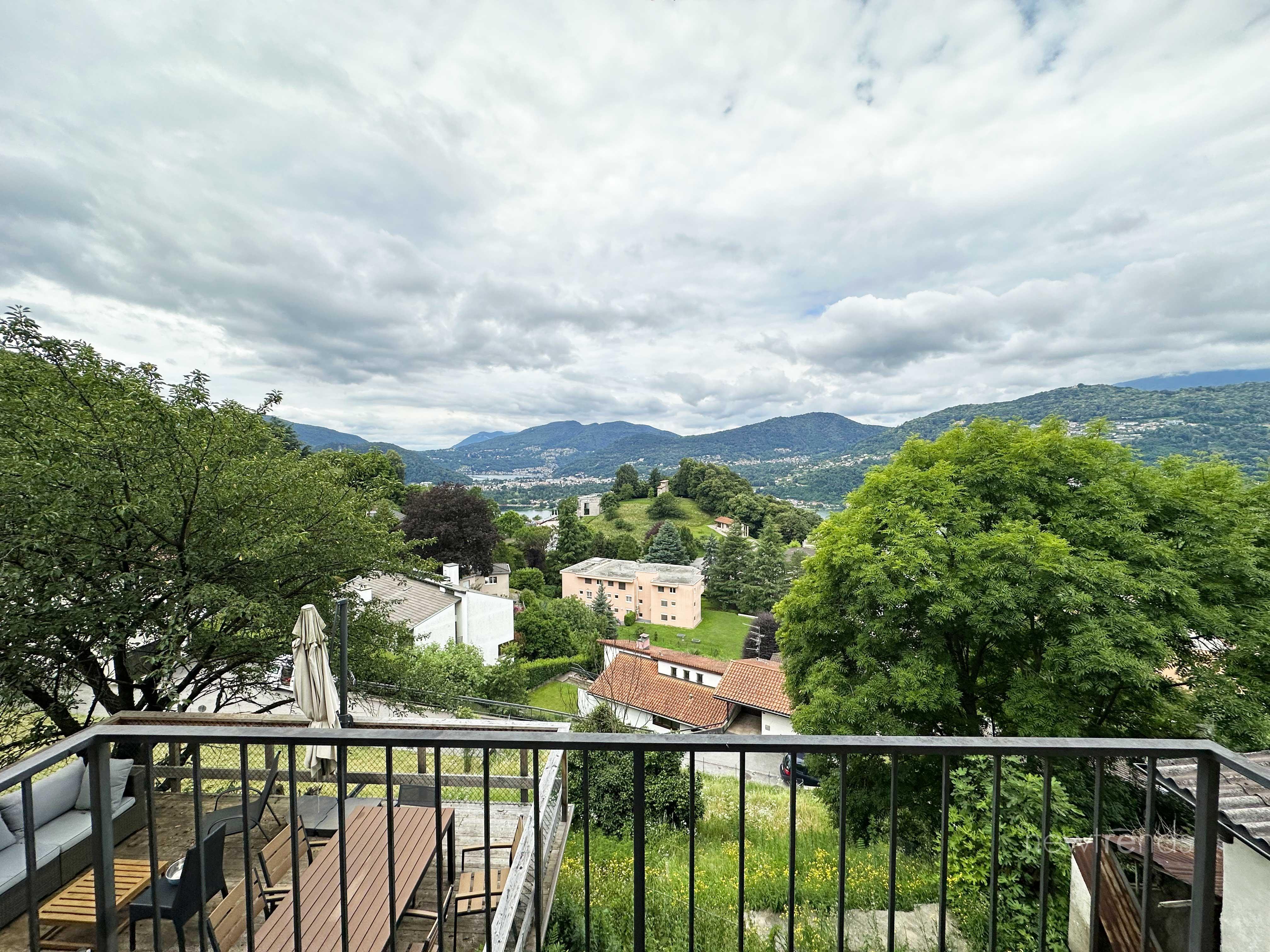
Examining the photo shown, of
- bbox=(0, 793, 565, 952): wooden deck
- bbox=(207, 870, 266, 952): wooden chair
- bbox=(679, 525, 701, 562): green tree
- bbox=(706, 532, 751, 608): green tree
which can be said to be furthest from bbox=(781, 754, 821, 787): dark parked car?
bbox=(679, 525, 701, 562): green tree

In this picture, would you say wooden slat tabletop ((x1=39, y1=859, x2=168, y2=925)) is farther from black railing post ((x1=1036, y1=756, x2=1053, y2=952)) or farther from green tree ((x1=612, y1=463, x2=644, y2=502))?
green tree ((x1=612, y1=463, x2=644, y2=502))

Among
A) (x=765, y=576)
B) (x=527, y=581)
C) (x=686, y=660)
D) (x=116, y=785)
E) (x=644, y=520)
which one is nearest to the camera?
(x=116, y=785)

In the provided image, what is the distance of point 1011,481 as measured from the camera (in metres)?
10.3

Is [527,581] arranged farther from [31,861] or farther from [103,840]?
[31,861]

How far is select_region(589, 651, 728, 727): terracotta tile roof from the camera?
25125 mm

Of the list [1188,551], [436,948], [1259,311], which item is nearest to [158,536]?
[436,948]

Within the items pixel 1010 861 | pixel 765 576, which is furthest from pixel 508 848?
pixel 765 576

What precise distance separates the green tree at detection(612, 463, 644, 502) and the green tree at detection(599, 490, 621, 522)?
3.72 feet

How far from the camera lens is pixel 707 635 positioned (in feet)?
165

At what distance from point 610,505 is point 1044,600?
273 ft

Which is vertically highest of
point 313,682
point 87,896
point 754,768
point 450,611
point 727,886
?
point 313,682

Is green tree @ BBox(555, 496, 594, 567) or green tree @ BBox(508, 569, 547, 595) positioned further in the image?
green tree @ BBox(555, 496, 594, 567)

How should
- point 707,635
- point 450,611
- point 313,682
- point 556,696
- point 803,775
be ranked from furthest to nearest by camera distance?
1. point 707,635
2. point 556,696
3. point 450,611
4. point 803,775
5. point 313,682

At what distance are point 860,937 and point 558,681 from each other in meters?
27.9
